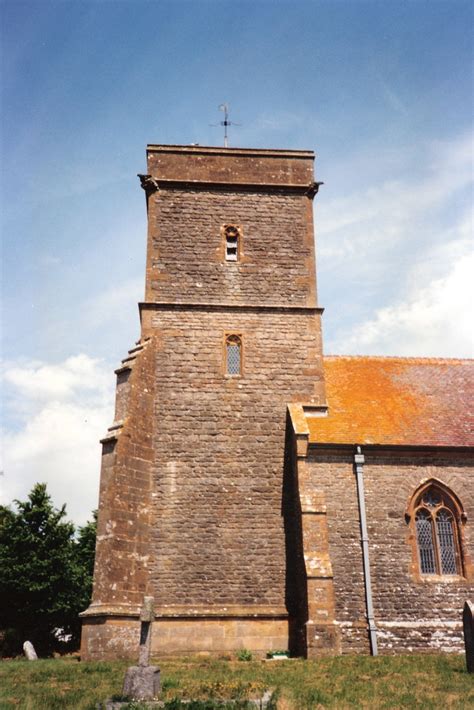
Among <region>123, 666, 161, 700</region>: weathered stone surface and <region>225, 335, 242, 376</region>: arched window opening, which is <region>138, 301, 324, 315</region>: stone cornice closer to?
<region>225, 335, 242, 376</region>: arched window opening

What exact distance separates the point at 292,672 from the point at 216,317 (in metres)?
10.1

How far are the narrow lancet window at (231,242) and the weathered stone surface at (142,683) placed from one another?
12906mm

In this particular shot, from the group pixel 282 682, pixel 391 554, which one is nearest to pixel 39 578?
pixel 391 554

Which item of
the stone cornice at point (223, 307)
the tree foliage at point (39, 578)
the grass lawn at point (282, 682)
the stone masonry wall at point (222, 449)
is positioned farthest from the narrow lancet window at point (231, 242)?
the tree foliage at point (39, 578)

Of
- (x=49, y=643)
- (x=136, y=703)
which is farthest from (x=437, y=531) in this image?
(x=49, y=643)

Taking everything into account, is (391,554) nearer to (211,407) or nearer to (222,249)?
(211,407)

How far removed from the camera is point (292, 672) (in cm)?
1214

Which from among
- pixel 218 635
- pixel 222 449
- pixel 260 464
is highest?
pixel 222 449

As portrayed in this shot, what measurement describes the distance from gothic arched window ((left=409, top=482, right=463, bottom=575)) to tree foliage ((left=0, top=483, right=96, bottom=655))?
1545 centimetres

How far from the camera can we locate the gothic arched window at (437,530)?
54.7 ft

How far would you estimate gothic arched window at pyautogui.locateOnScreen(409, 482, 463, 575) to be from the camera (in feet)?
54.7

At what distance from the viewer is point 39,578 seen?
25.7 metres

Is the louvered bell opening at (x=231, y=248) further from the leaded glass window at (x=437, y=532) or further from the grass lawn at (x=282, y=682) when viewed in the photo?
the grass lawn at (x=282, y=682)

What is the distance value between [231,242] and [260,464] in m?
7.21
